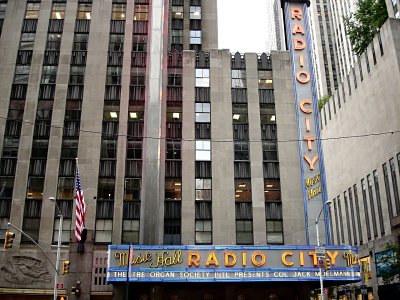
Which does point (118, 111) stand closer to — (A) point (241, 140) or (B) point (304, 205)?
(A) point (241, 140)

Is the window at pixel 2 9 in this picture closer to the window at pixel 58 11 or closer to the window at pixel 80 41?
the window at pixel 58 11

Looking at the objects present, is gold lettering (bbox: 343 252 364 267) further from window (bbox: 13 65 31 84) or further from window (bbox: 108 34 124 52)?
window (bbox: 13 65 31 84)

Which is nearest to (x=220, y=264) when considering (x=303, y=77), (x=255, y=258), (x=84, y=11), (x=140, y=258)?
(x=255, y=258)

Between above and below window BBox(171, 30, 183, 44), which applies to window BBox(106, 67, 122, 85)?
below

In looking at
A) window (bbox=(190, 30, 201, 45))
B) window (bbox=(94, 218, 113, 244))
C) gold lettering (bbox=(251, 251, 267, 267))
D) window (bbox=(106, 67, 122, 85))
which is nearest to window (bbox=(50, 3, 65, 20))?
window (bbox=(106, 67, 122, 85))

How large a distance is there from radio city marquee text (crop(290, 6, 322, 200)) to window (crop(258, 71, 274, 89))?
3.20 meters

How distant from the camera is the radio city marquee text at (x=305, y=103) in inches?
1964

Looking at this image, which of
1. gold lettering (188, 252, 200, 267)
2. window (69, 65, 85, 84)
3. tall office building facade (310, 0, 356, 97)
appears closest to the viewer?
gold lettering (188, 252, 200, 267)

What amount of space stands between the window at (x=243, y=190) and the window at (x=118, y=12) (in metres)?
25.3

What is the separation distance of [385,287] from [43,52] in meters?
53.8

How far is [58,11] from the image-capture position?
185ft

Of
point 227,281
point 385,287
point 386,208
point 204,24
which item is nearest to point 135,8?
point 204,24

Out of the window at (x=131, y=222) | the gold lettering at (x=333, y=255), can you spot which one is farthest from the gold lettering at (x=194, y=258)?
the gold lettering at (x=333, y=255)

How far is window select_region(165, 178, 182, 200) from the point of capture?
49.9 meters
